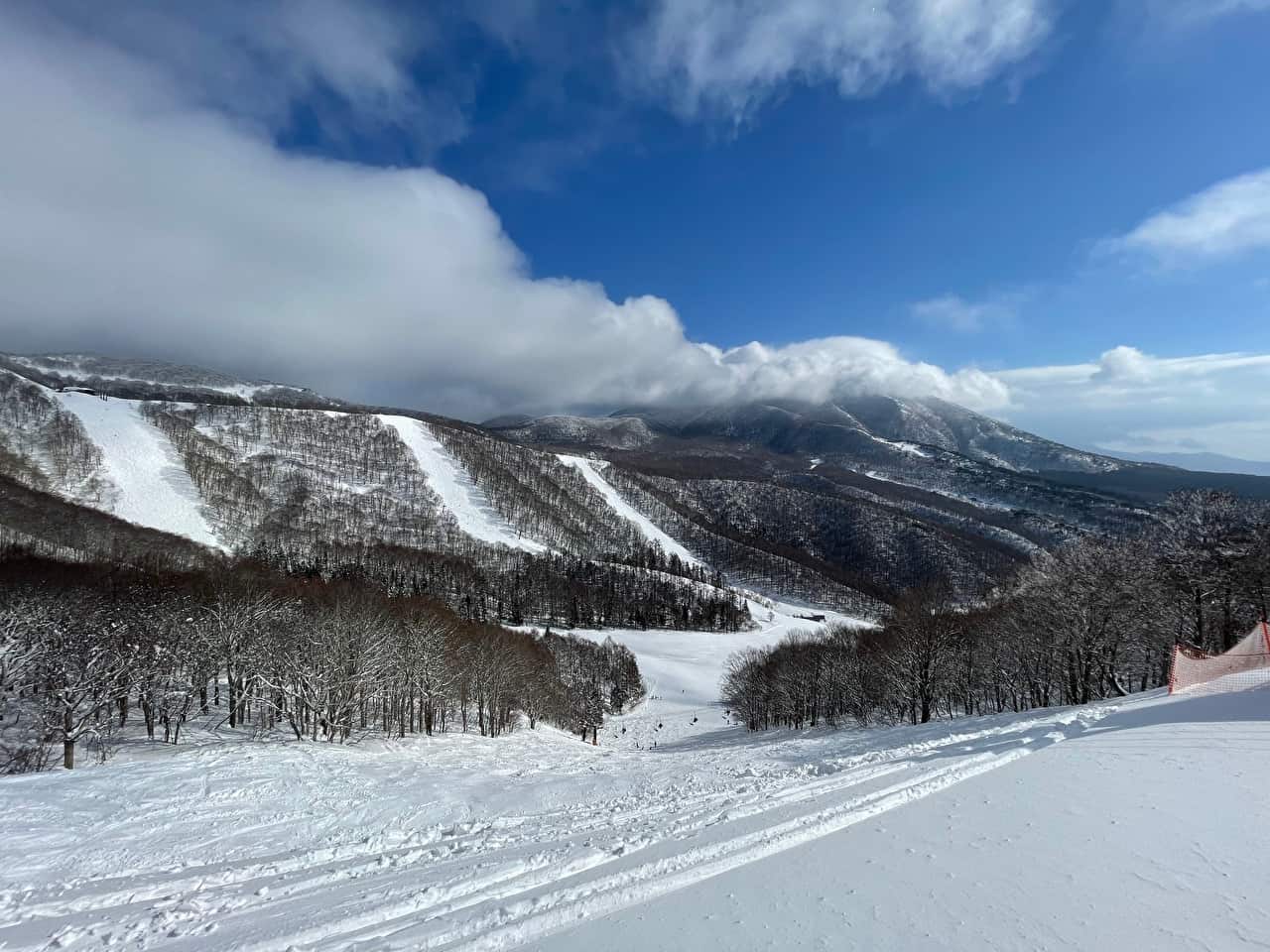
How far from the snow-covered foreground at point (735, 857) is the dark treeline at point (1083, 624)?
59.7ft

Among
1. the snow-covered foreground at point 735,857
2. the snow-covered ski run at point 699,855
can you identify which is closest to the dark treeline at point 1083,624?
the snow-covered foreground at point 735,857

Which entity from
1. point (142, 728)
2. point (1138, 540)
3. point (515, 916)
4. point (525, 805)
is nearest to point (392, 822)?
point (525, 805)

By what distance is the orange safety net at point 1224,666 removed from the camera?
21.1 meters

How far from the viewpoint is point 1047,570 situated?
1746 inches

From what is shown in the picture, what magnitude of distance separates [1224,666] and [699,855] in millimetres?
26168

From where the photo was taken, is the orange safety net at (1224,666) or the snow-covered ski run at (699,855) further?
the orange safety net at (1224,666)

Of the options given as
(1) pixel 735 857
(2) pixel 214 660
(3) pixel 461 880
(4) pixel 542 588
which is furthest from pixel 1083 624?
(4) pixel 542 588

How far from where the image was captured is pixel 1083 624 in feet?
110

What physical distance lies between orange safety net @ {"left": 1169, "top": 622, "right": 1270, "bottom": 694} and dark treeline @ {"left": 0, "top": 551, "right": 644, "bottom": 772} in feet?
132

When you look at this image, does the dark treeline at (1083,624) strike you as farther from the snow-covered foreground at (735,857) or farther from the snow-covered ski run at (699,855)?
the snow-covered ski run at (699,855)

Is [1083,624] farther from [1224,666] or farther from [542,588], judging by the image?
[542,588]

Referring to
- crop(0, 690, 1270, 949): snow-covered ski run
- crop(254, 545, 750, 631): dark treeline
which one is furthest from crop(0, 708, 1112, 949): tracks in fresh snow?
crop(254, 545, 750, 631): dark treeline

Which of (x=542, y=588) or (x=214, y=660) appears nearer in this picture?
(x=214, y=660)

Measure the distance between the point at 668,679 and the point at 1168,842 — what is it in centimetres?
10663
